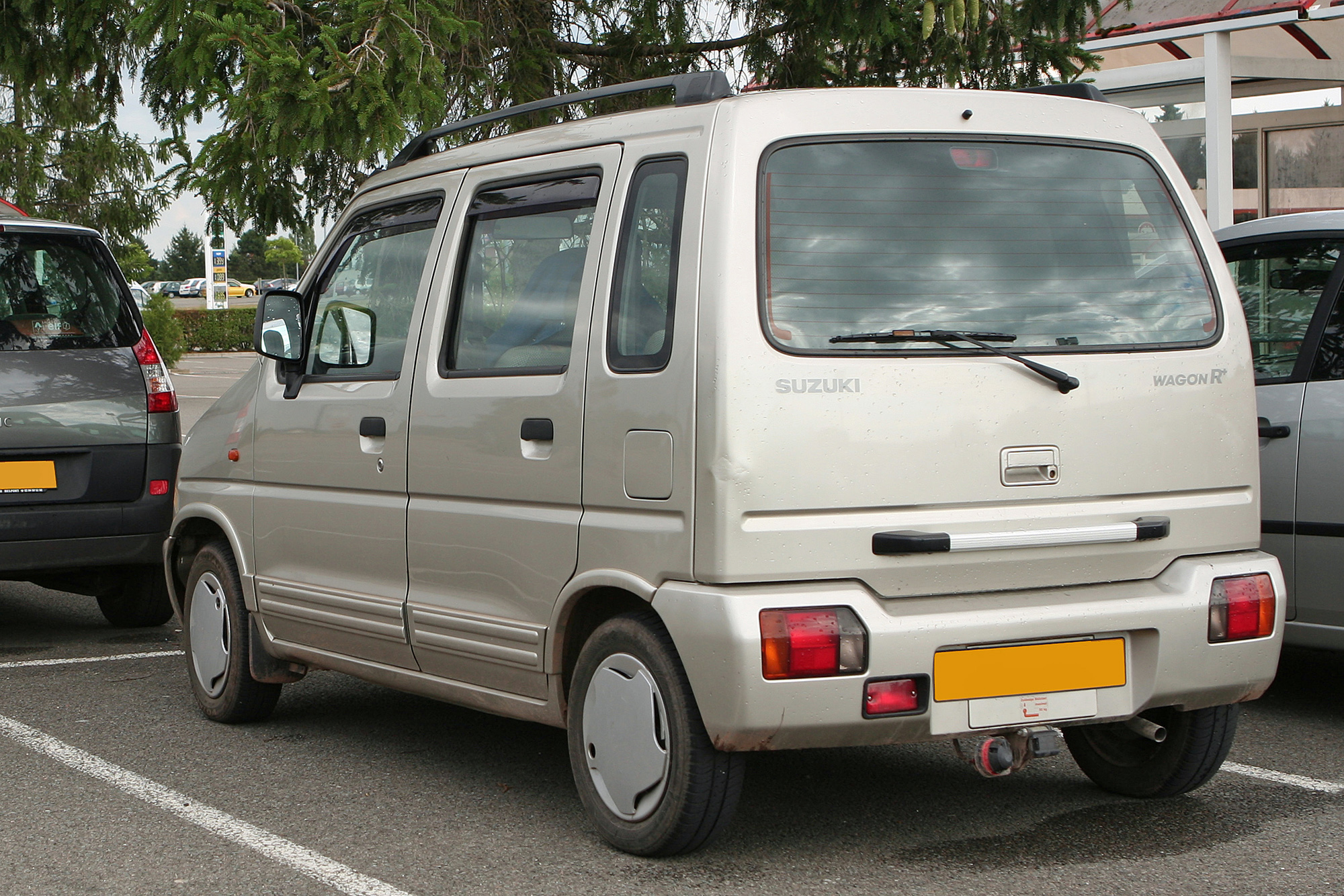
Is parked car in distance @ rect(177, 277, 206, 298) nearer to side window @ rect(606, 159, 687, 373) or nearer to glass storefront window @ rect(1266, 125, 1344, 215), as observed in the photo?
glass storefront window @ rect(1266, 125, 1344, 215)

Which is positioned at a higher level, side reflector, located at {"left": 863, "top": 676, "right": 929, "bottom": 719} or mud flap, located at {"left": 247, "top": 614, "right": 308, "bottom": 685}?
side reflector, located at {"left": 863, "top": 676, "right": 929, "bottom": 719}

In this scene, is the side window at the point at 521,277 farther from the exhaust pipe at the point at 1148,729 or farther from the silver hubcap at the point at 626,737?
the exhaust pipe at the point at 1148,729

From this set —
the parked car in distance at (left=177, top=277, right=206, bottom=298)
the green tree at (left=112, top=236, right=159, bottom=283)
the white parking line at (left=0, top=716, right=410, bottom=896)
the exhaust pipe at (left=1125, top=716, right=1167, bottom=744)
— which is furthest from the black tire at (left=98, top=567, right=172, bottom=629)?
the parked car in distance at (left=177, top=277, right=206, bottom=298)

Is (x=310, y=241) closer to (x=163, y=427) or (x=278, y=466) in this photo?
(x=163, y=427)

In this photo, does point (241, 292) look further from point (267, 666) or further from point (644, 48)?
point (267, 666)

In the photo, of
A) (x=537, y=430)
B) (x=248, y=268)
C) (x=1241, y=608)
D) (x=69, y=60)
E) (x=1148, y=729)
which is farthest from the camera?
(x=248, y=268)

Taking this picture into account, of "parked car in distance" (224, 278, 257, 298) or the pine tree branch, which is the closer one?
the pine tree branch

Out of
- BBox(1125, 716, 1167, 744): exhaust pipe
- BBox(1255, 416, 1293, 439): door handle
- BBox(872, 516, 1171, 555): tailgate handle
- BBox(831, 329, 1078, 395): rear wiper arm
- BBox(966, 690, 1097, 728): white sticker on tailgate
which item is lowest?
BBox(1125, 716, 1167, 744): exhaust pipe

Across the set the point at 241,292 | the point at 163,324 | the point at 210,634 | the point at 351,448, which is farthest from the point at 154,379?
the point at 241,292

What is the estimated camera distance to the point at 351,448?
4895 mm

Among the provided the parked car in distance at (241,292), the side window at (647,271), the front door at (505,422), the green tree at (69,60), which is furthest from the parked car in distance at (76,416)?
the parked car in distance at (241,292)

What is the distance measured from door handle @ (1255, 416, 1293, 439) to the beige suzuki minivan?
4.67ft

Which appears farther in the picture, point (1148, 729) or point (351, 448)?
point (351, 448)

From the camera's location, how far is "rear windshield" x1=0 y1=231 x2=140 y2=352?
724 centimetres
